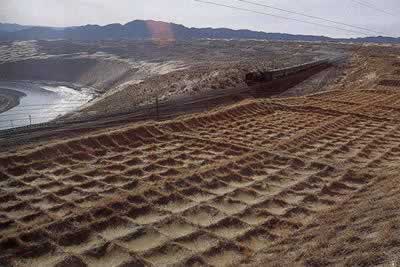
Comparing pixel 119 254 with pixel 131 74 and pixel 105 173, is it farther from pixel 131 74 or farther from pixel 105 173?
pixel 131 74

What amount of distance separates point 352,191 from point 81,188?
570cm

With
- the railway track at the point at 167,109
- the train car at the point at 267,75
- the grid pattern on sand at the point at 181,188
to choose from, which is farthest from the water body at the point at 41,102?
the grid pattern on sand at the point at 181,188

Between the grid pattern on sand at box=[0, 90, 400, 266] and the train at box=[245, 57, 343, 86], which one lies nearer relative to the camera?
the grid pattern on sand at box=[0, 90, 400, 266]

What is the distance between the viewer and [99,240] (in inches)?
269

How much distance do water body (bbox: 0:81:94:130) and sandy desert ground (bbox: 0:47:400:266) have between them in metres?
17.3

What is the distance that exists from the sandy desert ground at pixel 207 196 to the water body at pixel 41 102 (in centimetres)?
1733

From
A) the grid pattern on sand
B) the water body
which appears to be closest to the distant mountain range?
the water body

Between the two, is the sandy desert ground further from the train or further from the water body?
the water body

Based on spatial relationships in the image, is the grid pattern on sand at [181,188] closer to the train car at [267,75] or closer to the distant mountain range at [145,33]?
the train car at [267,75]

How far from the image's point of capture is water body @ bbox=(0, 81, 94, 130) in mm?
28656

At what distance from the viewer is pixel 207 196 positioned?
28.1 feet

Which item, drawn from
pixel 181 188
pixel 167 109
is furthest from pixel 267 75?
pixel 181 188

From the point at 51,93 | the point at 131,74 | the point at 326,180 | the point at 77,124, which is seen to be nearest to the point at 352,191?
the point at 326,180

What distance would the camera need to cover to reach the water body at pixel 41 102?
28656 mm
